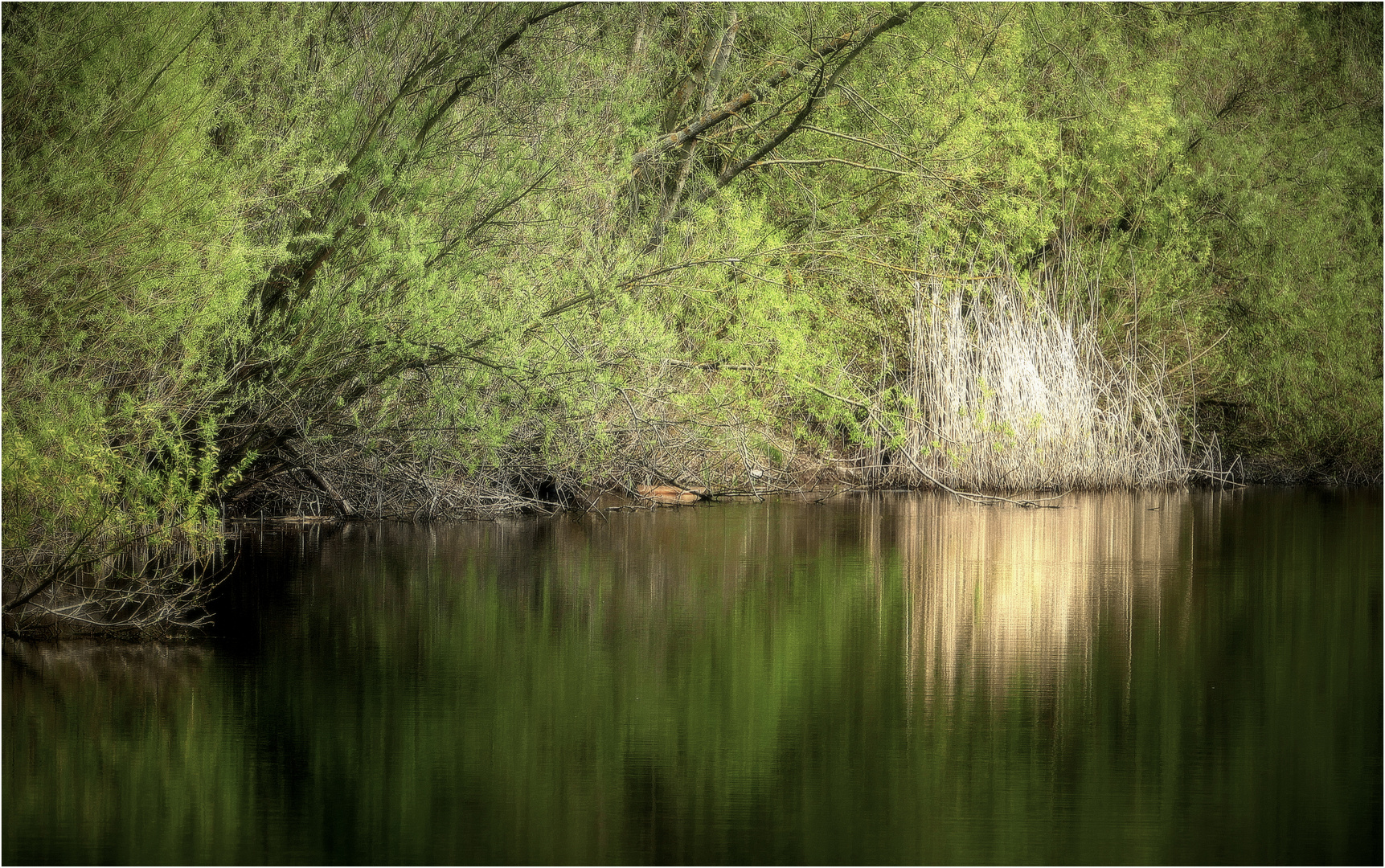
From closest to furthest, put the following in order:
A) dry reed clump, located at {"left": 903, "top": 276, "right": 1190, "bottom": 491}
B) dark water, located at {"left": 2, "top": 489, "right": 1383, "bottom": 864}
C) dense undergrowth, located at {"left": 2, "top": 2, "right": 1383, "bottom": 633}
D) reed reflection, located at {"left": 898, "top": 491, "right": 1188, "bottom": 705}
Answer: dark water, located at {"left": 2, "top": 489, "right": 1383, "bottom": 864} → reed reflection, located at {"left": 898, "top": 491, "right": 1188, "bottom": 705} → dense undergrowth, located at {"left": 2, "top": 2, "right": 1383, "bottom": 633} → dry reed clump, located at {"left": 903, "top": 276, "right": 1190, "bottom": 491}

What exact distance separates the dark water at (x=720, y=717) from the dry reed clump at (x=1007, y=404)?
460 centimetres

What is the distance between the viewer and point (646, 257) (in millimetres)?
11242

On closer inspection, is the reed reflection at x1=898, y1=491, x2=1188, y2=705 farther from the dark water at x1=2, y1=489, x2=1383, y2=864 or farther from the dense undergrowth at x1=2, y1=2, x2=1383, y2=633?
the dense undergrowth at x1=2, y1=2, x2=1383, y2=633

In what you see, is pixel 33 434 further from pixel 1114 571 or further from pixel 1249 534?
pixel 1249 534

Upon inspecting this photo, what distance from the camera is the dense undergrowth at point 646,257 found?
7.85 m

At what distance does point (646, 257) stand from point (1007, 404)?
5.17 meters

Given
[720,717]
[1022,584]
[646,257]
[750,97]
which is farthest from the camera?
[750,97]

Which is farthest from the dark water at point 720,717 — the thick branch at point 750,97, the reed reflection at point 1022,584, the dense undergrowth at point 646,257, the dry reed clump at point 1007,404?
the dry reed clump at point 1007,404

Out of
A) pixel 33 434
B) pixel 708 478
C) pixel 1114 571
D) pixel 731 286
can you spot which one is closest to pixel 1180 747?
pixel 1114 571

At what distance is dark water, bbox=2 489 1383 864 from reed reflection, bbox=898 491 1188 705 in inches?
1.7

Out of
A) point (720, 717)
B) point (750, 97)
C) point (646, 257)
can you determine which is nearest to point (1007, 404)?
point (750, 97)

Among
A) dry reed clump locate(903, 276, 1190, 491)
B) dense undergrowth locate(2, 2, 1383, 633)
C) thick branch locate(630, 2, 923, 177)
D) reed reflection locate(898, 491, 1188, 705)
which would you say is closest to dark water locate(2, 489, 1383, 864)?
reed reflection locate(898, 491, 1188, 705)

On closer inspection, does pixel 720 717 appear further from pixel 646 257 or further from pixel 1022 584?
pixel 646 257

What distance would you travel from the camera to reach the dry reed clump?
595 inches
